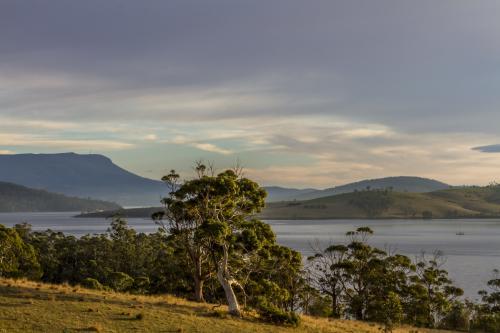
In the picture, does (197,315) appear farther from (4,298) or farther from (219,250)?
(4,298)

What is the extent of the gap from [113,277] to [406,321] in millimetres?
38547

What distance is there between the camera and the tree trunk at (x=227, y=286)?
3763 centimetres

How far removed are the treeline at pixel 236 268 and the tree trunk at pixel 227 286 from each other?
7 centimetres

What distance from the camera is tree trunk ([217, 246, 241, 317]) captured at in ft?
123

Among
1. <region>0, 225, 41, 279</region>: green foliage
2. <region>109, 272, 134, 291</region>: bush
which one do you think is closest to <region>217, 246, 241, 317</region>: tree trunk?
<region>109, 272, 134, 291</region>: bush

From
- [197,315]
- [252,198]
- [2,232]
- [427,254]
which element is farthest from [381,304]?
[427,254]

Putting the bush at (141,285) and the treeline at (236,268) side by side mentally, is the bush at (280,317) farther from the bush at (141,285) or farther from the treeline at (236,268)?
the bush at (141,285)

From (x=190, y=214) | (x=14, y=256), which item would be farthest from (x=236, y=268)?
(x=14, y=256)

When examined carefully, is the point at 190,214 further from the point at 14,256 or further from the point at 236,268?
the point at 14,256

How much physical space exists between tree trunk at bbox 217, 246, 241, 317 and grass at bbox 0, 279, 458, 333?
91 centimetres

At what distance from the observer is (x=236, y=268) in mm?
48125

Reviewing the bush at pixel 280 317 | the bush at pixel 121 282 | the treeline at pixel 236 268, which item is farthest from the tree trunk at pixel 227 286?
the bush at pixel 121 282

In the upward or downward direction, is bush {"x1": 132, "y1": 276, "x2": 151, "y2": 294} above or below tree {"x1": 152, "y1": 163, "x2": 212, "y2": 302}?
below

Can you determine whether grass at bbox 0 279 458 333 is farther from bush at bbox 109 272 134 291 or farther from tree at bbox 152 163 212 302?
bush at bbox 109 272 134 291
